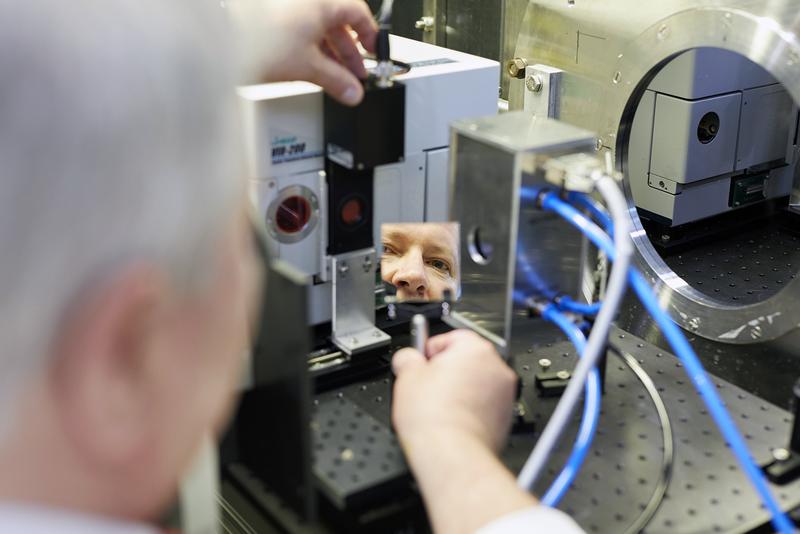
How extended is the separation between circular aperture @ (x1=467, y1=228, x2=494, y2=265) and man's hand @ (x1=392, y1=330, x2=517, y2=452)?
0.09 meters

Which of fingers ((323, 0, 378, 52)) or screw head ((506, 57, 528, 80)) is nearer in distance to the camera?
fingers ((323, 0, 378, 52))

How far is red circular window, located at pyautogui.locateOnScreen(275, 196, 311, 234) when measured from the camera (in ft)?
3.76

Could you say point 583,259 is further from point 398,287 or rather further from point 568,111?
point 568,111

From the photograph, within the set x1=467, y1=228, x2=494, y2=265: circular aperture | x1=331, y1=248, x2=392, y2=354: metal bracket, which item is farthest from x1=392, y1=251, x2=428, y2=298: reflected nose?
x1=467, y1=228, x2=494, y2=265: circular aperture

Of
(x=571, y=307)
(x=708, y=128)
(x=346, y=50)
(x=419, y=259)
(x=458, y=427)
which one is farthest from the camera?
(x=708, y=128)

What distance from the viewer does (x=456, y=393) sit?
93cm

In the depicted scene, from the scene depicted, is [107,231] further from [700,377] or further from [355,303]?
[355,303]

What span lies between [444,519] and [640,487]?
276mm

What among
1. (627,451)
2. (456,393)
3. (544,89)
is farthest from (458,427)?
(544,89)

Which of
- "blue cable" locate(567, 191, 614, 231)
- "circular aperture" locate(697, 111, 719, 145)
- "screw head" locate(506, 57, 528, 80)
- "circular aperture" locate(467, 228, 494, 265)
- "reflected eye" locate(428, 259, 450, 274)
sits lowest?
"reflected eye" locate(428, 259, 450, 274)

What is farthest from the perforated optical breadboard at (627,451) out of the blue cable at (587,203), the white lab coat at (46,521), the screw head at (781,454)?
the white lab coat at (46,521)

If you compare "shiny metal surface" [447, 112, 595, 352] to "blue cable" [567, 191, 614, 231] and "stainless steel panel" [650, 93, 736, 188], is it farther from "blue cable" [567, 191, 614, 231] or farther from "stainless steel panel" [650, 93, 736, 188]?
"stainless steel panel" [650, 93, 736, 188]

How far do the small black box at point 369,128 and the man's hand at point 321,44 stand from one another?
0.06ft

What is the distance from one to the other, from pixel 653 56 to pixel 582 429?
2.90 feet
